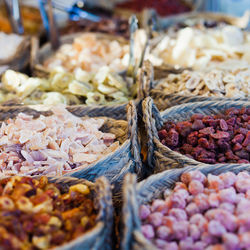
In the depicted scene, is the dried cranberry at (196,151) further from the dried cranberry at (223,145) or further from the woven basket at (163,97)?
the woven basket at (163,97)

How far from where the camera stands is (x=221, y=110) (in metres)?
1.65

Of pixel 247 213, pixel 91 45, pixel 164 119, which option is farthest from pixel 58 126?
pixel 91 45

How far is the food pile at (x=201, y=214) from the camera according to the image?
0.90 meters

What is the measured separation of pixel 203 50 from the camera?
8.11ft

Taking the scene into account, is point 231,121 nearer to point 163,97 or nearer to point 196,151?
point 196,151

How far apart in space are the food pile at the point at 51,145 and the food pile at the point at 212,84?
0.61 meters

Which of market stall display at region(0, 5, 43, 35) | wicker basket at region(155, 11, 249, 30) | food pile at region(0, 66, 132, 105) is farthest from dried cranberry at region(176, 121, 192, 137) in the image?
market stall display at region(0, 5, 43, 35)

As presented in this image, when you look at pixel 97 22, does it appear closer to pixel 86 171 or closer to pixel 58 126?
pixel 58 126

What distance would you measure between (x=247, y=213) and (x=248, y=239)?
0.33 ft

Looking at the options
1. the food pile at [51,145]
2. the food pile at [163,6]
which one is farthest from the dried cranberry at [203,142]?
the food pile at [163,6]

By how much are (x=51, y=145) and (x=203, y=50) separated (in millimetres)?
1615

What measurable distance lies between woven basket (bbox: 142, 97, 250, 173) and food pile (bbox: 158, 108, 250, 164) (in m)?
0.06

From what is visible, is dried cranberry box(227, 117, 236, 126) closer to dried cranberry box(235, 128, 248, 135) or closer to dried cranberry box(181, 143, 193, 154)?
dried cranberry box(235, 128, 248, 135)

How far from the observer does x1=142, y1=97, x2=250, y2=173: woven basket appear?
1.28 m
